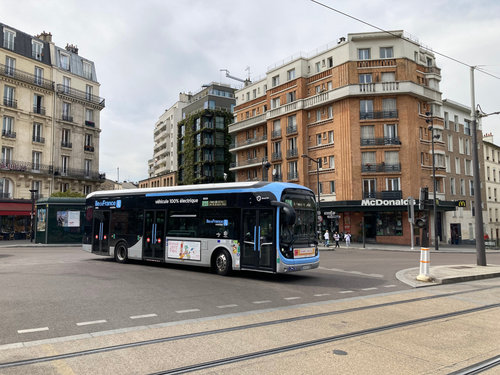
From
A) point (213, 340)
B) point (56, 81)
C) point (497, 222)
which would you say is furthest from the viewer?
point (497, 222)

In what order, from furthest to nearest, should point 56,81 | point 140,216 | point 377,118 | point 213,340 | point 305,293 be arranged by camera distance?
point 56,81 < point 377,118 < point 140,216 < point 305,293 < point 213,340

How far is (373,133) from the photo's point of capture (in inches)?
1507

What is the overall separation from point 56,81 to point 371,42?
112 feet

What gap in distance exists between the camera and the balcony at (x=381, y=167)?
123 ft

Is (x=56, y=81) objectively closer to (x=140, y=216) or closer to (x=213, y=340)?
(x=140, y=216)

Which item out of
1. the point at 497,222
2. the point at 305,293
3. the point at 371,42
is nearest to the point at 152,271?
the point at 305,293

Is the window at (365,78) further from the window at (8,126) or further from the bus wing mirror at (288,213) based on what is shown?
the window at (8,126)

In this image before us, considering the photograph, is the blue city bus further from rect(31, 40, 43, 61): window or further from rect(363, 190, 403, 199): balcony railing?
rect(31, 40, 43, 61): window

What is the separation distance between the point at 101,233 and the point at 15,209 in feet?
80.4

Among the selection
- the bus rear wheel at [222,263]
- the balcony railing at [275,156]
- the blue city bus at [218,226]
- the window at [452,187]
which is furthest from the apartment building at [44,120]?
the window at [452,187]

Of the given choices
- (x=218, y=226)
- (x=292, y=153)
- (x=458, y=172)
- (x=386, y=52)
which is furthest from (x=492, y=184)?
(x=218, y=226)

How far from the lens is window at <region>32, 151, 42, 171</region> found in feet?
126

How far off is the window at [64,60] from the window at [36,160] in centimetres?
1091

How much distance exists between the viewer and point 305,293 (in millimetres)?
9867
